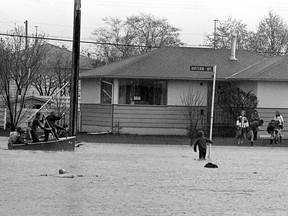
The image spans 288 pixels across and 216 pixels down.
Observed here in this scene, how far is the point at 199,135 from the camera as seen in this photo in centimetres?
2264

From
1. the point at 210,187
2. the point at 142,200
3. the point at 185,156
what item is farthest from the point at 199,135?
the point at 142,200

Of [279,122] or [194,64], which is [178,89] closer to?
[194,64]

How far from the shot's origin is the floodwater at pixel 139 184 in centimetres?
1181

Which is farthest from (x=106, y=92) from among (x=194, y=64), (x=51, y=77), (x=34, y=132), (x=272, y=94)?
(x=51, y=77)

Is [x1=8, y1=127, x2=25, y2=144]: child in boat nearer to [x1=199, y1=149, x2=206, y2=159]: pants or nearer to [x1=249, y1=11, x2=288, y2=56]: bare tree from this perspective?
[x1=199, y1=149, x2=206, y2=159]: pants

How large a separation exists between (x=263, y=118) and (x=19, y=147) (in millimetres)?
16635

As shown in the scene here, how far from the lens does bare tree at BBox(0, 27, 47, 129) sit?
38594mm

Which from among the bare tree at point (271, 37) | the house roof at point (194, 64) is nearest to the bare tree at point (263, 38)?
the bare tree at point (271, 37)

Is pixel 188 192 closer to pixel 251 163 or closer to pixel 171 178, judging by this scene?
pixel 171 178

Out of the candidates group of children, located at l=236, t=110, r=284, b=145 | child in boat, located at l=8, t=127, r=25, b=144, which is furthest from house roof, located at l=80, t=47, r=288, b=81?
child in boat, located at l=8, t=127, r=25, b=144

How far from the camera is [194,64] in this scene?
41000mm

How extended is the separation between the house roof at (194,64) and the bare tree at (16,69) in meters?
3.39

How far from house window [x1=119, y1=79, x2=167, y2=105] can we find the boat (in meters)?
14.1

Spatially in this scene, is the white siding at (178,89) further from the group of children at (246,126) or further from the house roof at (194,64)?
the group of children at (246,126)
